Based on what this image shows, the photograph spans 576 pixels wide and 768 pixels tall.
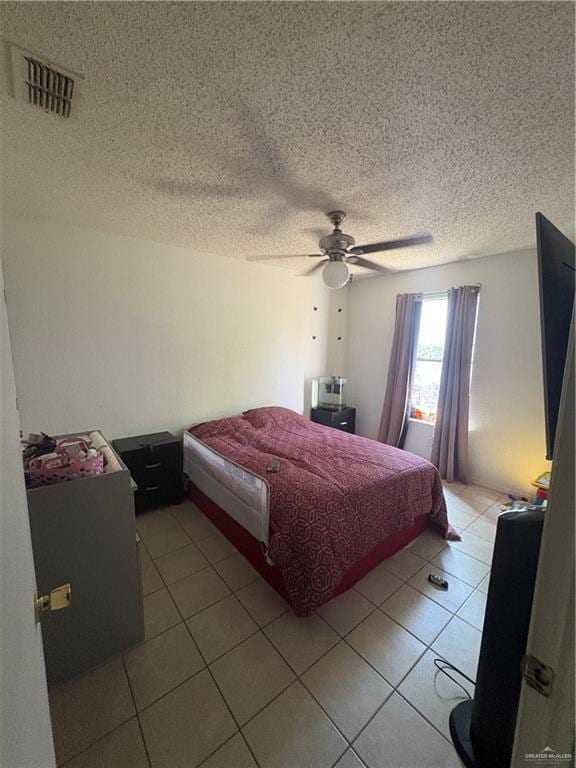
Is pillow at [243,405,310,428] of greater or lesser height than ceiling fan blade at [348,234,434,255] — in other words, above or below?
below

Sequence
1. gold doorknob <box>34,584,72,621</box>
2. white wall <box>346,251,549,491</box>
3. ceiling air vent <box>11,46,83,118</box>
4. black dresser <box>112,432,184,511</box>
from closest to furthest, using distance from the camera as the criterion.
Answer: gold doorknob <box>34,584,72,621</box> < ceiling air vent <box>11,46,83,118</box> < black dresser <box>112,432,184,511</box> < white wall <box>346,251,549,491</box>

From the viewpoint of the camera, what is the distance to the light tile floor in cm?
109

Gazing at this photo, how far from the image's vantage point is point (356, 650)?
1457mm

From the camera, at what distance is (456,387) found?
322cm

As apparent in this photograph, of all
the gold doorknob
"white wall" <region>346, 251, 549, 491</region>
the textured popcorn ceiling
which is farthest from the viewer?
"white wall" <region>346, 251, 549, 491</region>

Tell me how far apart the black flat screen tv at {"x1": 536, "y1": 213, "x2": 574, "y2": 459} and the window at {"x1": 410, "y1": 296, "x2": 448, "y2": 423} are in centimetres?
278

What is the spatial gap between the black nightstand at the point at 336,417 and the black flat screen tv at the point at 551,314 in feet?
10.5

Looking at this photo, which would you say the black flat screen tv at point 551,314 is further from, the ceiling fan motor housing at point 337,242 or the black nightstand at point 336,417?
the black nightstand at point 336,417

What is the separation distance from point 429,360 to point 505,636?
307cm

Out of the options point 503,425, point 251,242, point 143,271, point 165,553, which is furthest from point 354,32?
point 503,425

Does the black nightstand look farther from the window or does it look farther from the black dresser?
the black dresser

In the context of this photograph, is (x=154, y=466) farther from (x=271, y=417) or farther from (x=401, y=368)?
(x=401, y=368)

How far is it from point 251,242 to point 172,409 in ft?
6.04

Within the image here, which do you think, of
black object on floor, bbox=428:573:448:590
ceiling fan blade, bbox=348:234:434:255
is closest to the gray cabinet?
black object on floor, bbox=428:573:448:590
